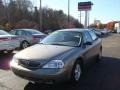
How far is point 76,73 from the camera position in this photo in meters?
6.59

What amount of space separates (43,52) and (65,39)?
56.2 inches

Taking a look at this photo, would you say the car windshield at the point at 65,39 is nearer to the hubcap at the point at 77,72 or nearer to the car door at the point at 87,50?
the car door at the point at 87,50

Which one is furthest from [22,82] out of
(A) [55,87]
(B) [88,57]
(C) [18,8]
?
(C) [18,8]

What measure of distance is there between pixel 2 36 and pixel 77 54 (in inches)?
236

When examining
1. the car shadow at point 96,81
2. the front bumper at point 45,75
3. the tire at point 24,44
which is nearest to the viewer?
the front bumper at point 45,75

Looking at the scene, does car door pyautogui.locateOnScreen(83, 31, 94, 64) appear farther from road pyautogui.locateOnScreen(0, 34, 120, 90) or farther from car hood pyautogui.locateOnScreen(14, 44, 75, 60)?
car hood pyautogui.locateOnScreen(14, 44, 75, 60)

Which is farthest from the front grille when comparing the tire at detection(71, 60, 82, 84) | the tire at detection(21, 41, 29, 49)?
the tire at detection(21, 41, 29, 49)

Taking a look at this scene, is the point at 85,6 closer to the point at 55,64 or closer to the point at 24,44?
the point at 24,44

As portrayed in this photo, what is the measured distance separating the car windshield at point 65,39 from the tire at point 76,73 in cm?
77

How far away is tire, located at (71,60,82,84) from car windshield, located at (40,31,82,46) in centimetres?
77

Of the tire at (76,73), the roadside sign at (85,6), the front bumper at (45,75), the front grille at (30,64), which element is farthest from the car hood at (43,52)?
the roadside sign at (85,6)

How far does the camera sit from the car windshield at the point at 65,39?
725 cm

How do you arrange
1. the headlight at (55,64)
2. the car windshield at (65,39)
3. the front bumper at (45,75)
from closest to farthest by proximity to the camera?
the front bumper at (45,75)
the headlight at (55,64)
the car windshield at (65,39)

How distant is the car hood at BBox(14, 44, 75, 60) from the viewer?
5.93 metres
